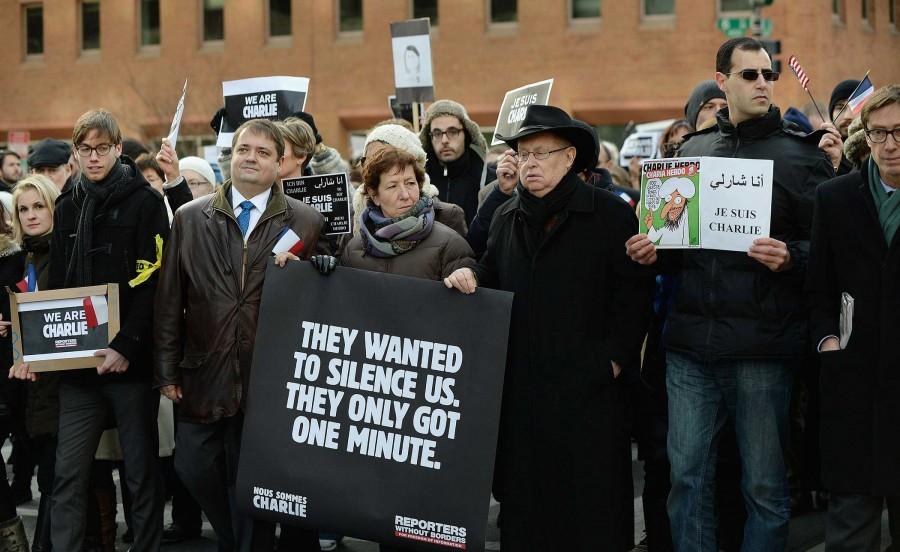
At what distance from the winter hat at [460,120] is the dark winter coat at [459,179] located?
2.1 inches

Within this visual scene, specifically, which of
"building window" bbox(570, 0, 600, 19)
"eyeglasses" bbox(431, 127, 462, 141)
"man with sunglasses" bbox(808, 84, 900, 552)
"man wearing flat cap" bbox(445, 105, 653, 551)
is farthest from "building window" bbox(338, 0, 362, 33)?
"man with sunglasses" bbox(808, 84, 900, 552)

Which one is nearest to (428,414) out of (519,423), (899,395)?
(519,423)

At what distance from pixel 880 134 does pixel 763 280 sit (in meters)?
0.85

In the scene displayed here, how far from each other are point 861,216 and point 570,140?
1265mm

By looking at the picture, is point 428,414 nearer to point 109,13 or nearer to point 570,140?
point 570,140

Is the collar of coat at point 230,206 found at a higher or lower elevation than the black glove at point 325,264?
higher

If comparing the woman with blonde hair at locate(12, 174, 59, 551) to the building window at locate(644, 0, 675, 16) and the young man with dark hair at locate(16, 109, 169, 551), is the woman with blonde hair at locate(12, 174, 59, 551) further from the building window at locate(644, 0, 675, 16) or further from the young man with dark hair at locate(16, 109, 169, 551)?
the building window at locate(644, 0, 675, 16)

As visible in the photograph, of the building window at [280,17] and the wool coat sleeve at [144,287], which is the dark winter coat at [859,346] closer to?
the wool coat sleeve at [144,287]

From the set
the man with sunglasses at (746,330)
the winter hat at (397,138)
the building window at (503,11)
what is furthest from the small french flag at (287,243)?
the building window at (503,11)

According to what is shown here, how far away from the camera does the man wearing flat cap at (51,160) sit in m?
8.65

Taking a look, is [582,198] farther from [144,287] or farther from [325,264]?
[144,287]

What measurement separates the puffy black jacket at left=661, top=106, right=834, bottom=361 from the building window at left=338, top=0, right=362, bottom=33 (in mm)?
27646

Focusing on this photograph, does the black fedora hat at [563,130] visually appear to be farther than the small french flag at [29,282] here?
No

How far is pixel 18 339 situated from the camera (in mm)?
6277
